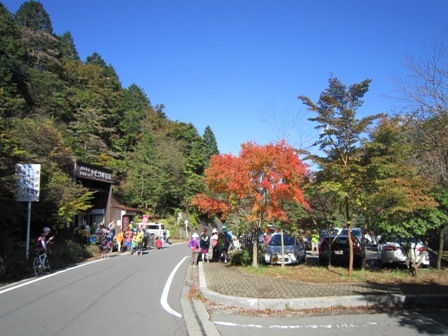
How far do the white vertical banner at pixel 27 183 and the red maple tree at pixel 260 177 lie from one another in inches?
285

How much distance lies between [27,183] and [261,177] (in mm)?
9576

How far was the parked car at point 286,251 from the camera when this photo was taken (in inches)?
600

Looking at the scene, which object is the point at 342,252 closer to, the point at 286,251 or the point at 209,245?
the point at 286,251

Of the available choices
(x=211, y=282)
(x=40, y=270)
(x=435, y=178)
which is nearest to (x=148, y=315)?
(x=211, y=282)

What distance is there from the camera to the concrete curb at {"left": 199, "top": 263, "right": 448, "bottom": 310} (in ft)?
23.5

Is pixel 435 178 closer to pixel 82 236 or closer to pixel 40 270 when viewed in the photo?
pixel 40 270

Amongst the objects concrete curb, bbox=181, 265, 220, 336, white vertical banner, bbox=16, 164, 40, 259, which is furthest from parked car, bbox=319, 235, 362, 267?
white vertical banner, bbox=16, 164, 40, 259

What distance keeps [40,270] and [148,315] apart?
6.92 meters

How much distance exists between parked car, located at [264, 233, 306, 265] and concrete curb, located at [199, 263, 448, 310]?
25.0 ft

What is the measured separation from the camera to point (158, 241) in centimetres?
2661

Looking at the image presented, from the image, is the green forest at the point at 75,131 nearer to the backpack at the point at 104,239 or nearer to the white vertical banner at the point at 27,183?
the backpack at the point at 104,239

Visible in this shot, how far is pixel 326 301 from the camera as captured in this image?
23.8 ft

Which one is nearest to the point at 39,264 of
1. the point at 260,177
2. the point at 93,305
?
the point at 93,305

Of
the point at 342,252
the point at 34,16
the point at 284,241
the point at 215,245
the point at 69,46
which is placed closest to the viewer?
the point at 342,252
